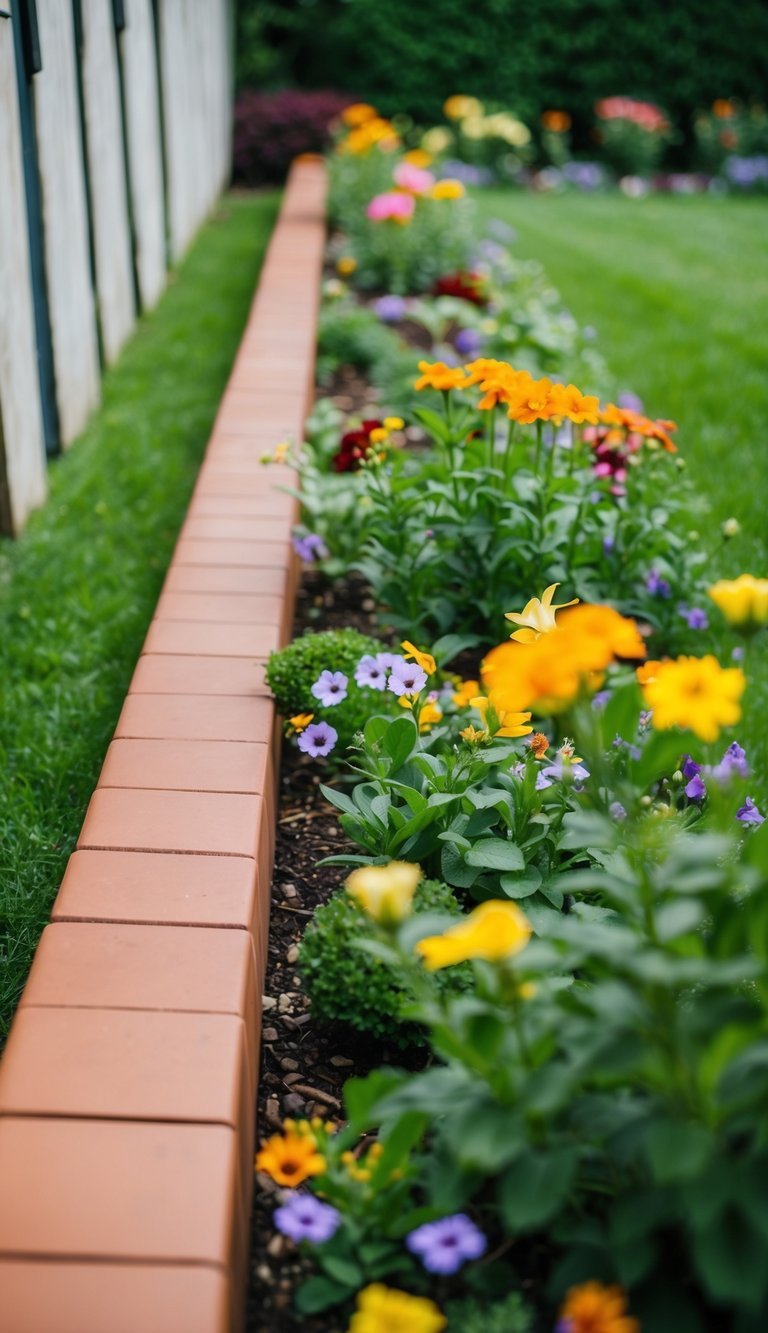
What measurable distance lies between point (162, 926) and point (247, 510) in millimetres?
1501

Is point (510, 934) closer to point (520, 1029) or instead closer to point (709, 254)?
point (520, 1029)

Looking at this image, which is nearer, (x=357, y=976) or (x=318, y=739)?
(x=357, y=976)

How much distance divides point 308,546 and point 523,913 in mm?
1217

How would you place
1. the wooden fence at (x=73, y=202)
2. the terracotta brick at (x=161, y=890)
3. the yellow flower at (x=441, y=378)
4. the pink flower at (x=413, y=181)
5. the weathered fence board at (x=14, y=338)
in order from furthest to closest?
the pink flower at (x=413, y=181) → the wooden fence at (x=73, y=202) → the weathered fence board at (x=14, y=338) → the yellow flower at (x=441, y=378) → the terracotta brick at (x=161, y=890)

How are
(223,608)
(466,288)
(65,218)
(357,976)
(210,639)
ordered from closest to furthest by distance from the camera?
(357,976)
(210,639)
(223,608)
(65,218)
(466,288)

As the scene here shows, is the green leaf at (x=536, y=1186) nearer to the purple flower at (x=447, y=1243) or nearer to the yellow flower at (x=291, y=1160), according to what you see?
the purple flower at (x=447, y=1243)

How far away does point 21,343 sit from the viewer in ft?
10.5

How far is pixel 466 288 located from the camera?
4.48 metres

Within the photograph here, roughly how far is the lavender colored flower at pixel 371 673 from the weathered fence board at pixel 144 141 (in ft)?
11.3

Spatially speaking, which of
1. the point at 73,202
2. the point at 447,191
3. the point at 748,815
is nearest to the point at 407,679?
the point at 748,815

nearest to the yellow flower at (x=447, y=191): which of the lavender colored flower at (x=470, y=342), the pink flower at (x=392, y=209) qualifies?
the pink flower at (x=392, y=209)

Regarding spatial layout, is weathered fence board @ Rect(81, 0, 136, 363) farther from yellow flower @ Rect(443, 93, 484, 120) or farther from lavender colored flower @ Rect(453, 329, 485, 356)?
yellow flower @ Rect(443, 93, 484, 120)

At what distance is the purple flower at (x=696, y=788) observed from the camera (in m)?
1.93

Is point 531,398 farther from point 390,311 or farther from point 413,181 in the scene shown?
point 413,181
